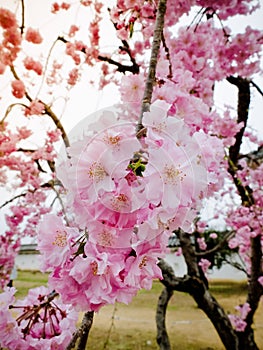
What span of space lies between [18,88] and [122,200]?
1.67m

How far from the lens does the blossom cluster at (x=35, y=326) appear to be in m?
0.73

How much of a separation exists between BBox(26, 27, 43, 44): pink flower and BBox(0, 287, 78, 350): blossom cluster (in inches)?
63.1

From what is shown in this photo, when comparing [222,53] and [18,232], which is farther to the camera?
[18,232]

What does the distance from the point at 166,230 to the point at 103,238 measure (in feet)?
0.26

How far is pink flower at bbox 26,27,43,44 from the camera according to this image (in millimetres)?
2041

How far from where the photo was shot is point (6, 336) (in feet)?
2.42

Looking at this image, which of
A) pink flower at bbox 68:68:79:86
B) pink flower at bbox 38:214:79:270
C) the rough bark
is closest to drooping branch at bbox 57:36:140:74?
pink flower at bbox 68:68:79:86

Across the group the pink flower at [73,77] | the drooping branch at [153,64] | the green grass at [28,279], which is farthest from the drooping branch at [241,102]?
the green grass at [28,279]

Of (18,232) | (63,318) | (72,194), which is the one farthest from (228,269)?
(72,194)

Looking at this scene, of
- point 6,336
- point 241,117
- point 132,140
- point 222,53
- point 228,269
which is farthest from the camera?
point 228,269

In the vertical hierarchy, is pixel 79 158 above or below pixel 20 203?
below

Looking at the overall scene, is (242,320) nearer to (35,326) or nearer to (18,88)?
(18,88)

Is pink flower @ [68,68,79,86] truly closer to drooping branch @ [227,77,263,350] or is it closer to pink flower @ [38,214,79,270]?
drooping branch @ [227,77,263,350]

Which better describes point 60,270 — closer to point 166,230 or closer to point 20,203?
point 166,230
